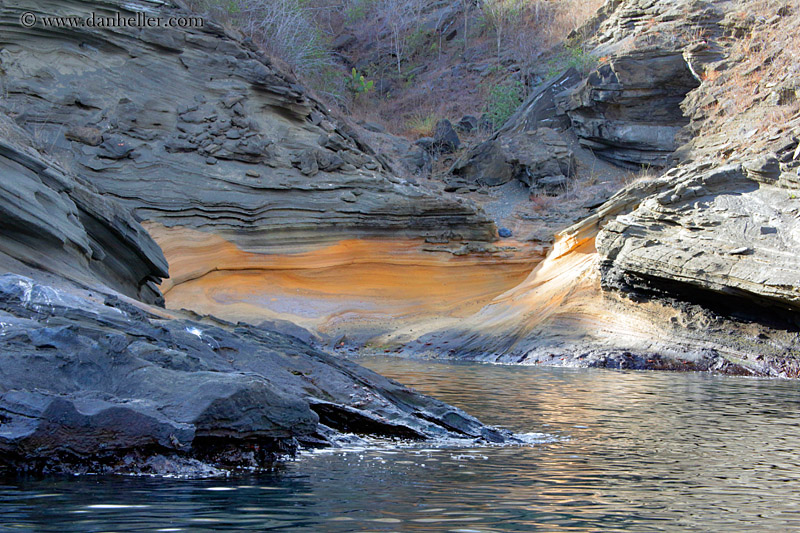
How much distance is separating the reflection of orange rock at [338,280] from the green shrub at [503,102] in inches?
414

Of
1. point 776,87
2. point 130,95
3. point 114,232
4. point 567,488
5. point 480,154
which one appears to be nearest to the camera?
point 567,488

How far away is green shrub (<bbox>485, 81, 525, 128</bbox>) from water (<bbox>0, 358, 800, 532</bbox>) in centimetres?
2259

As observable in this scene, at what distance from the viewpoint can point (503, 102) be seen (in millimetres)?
31062

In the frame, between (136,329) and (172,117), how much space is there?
14493 mm

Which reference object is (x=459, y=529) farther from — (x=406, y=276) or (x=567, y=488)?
(x=406, y=276)

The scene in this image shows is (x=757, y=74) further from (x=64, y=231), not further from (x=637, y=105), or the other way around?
(x=64, y=231)

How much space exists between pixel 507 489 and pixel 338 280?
50.3 ft

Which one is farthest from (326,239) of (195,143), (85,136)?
(85,136)

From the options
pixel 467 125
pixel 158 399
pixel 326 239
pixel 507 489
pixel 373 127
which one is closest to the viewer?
pixel 507 489

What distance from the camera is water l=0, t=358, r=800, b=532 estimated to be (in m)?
4.47

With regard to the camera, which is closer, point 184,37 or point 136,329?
point 136,329

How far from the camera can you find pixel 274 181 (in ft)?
66.7

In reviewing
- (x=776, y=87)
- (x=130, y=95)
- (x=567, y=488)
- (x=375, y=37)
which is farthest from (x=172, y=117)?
(x=375, y=37)

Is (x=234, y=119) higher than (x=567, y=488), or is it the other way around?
(x=234, y=119)
